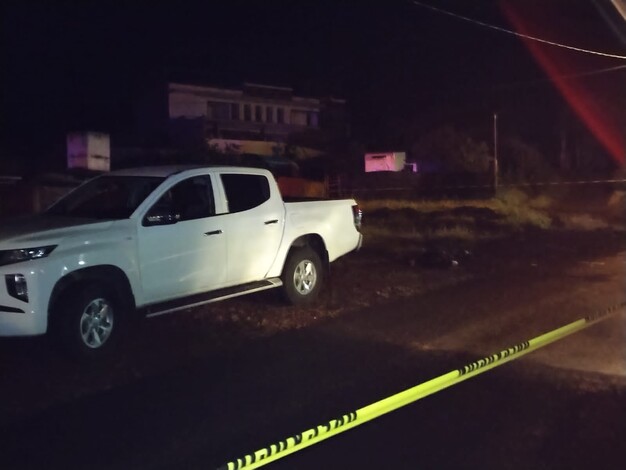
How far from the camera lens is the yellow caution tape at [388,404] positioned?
4.86m

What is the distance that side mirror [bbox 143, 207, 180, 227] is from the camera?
8.04m

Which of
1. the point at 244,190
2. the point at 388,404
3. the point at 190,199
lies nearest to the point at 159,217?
the point at 190,199

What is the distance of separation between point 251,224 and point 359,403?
3.62m

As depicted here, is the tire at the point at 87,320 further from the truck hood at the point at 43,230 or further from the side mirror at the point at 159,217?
the side mirror at the point at 159,217

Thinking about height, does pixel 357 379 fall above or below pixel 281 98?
below

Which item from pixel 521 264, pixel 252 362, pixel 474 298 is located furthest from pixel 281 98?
pixel 252 362

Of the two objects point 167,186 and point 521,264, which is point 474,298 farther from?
point 167,186

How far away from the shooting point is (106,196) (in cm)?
891

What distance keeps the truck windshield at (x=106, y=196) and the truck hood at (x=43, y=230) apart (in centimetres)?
53

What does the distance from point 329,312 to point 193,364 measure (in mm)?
2841

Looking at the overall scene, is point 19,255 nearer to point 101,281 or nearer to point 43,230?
point 43,230

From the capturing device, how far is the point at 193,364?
7492mm

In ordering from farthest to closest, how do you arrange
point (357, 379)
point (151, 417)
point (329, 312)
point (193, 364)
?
point (329, 312), point (193, 364), point (357, 379), point (151, 417)

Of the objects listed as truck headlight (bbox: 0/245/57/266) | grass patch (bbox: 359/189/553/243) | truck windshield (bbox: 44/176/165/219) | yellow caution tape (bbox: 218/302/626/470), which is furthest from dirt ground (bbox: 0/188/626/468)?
grass patch (bbox: 359/189/553/243)
